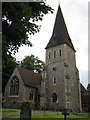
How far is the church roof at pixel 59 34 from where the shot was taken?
35.8 metres

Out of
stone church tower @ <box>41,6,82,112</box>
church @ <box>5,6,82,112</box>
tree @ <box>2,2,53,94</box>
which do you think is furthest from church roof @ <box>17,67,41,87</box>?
tree @ <box>2,2,53,94</box>

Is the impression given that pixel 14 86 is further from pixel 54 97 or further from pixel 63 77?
pixel 63 77

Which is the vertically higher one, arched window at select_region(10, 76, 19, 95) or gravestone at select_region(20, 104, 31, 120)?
arched window at select_region(10, 76, 19, 95)

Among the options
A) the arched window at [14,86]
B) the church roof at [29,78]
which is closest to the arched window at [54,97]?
the church roof at [29,78]

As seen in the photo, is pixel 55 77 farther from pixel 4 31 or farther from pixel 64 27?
pixel 4 31

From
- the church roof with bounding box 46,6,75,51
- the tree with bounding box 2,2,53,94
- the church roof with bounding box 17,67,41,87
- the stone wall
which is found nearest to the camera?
the tree with bounding box 2,2,53,94

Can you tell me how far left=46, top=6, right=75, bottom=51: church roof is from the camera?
35.8 meters

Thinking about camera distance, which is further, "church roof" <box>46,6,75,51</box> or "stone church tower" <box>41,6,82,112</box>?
"church roof" <box>46,6,75,51</box>

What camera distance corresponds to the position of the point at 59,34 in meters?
36.9

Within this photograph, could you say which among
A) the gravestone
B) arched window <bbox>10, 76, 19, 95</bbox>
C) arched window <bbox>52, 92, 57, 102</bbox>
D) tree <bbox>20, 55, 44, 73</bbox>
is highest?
tree <bbox>20, 55, 44, 73</bbox>

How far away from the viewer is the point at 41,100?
→ 31.1m

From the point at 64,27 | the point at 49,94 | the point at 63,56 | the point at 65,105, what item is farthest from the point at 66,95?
the point at 64,27

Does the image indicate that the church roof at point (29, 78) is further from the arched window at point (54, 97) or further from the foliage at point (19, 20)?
the foliage at point (19, 20)

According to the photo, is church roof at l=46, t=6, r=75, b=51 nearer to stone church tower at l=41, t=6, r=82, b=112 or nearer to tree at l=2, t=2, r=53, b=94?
stone church tower at l=41, t=6, r=82, b=112
